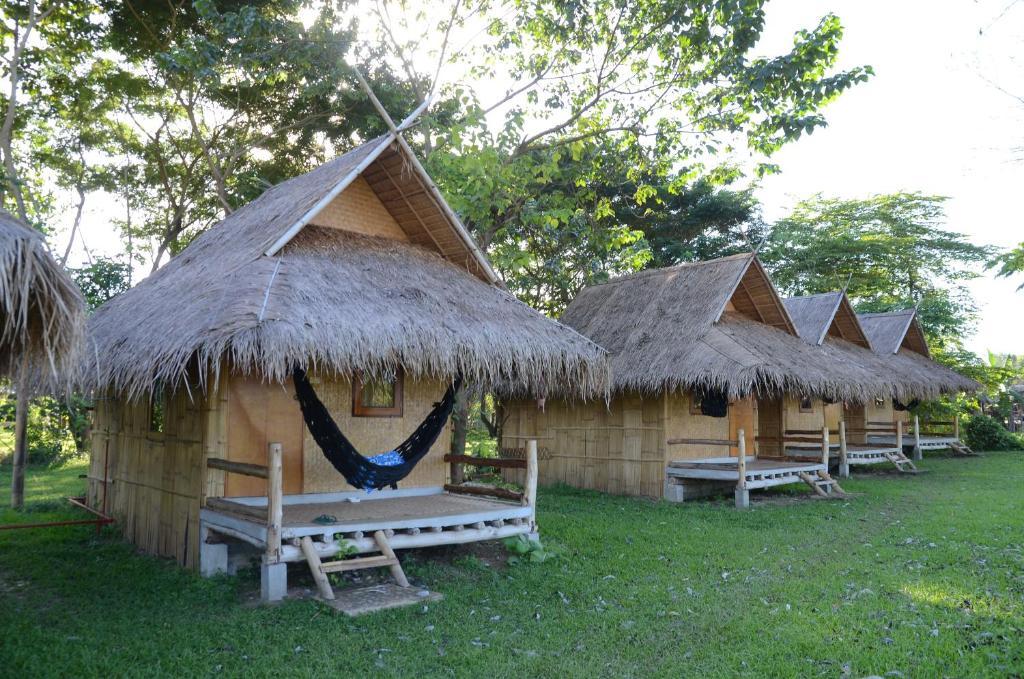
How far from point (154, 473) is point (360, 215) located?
336cm

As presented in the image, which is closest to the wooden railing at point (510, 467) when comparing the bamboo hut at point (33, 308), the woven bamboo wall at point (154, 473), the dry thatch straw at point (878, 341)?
the woven bamboo wall at point (154, 473)

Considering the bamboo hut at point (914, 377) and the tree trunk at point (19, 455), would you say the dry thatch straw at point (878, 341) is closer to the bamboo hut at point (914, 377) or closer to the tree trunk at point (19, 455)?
the bamboo hut at point (914, 377)

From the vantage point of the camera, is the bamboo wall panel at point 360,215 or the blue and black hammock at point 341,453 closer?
the blue and black hammock at point 341,453

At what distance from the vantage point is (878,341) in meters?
18.9

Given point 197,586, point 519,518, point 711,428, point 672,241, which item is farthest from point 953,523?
point 672,241

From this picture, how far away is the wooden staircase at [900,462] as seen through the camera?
14683 millimetres

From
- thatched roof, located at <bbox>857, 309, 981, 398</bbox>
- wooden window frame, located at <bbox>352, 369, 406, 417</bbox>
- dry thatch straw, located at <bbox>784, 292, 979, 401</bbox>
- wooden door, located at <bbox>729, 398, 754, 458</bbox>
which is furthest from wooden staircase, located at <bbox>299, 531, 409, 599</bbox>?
thatched roof, located at <bbox>857, 309, 981, 398</bbox>

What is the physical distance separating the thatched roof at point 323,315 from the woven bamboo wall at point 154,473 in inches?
23.4

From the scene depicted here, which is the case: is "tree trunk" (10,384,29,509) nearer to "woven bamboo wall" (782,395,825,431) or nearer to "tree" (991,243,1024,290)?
"tree" (991,243,1024,290)

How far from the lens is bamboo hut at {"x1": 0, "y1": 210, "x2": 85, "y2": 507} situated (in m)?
3.77

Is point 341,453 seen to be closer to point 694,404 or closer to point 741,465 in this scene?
point 741,465

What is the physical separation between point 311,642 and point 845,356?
1322cm

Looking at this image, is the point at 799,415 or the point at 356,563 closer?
the point at 356,563

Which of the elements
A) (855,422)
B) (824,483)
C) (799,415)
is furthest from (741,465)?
(855,422)
